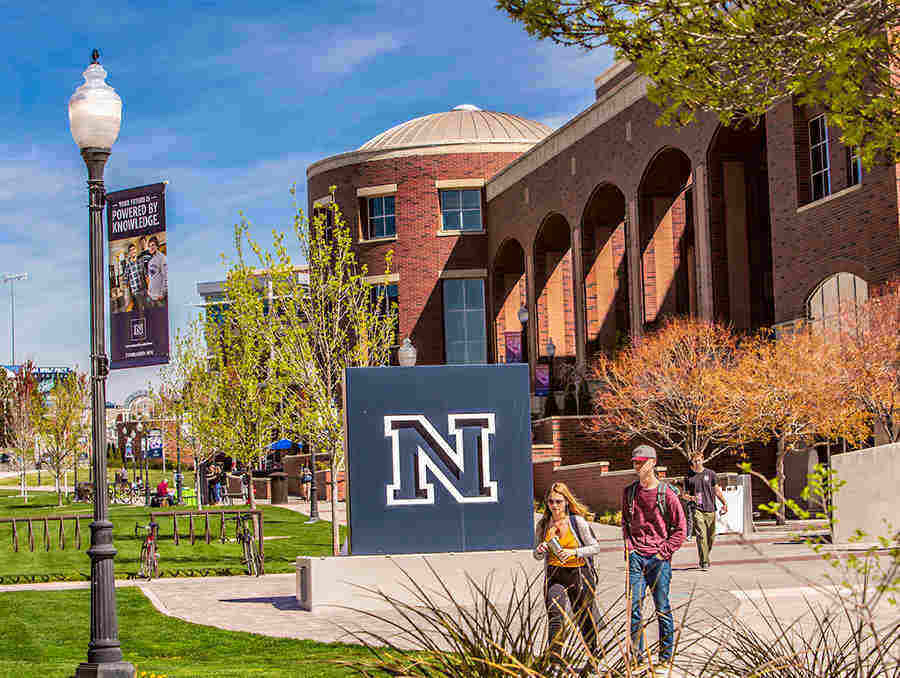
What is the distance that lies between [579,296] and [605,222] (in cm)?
306

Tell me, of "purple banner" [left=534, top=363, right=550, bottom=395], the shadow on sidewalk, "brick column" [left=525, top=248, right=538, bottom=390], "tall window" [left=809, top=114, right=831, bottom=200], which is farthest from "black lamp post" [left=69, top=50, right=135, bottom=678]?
"brick column" [left=525, top=248, right=538, bottom=390]

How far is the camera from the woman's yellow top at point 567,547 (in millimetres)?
9764

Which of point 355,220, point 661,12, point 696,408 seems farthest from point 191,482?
point 661,12

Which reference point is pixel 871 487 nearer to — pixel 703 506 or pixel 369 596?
pixel 703 506

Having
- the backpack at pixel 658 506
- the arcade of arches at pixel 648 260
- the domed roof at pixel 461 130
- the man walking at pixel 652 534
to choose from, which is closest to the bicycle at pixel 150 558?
the backpack at pixel 658 506

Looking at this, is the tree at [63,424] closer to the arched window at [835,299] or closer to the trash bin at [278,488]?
the trash bin at [278,488]

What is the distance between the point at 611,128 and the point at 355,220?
Result: 17.5 metres

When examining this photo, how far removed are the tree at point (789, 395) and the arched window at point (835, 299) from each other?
732 mm

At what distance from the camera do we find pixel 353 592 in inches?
614

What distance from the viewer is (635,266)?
40406 millimetres

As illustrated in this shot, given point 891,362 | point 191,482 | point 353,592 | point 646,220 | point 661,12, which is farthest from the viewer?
point 191,482

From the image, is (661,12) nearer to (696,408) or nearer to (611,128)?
(696,408)

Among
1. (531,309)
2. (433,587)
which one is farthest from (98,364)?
(531,309)

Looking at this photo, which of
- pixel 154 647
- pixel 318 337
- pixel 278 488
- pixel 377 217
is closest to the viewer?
pixel 154 647
